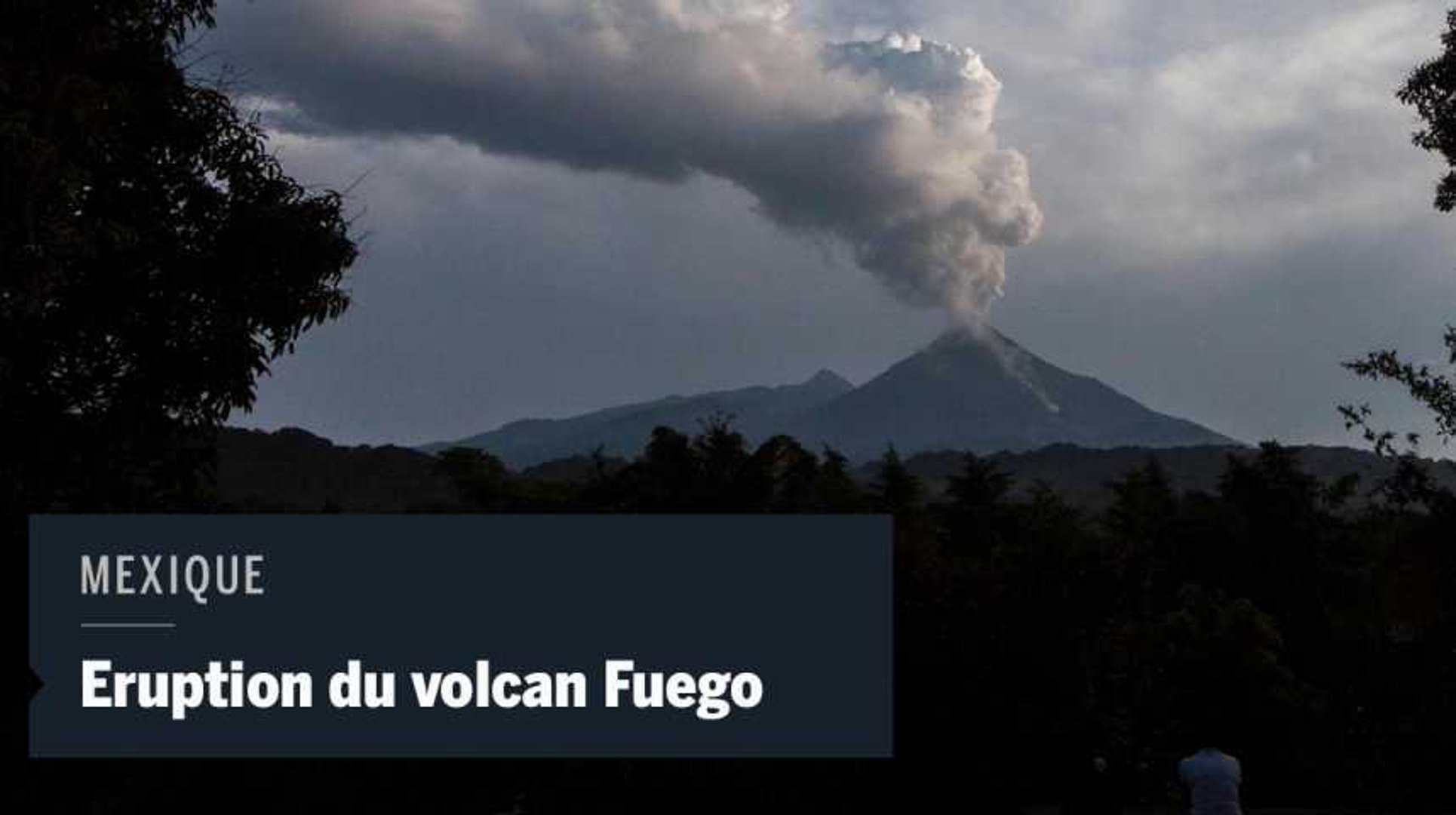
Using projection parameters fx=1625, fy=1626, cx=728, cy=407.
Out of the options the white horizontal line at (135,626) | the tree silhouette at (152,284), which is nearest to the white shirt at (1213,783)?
the white horizontal line at (135,626)

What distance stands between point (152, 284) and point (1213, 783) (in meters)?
13.6

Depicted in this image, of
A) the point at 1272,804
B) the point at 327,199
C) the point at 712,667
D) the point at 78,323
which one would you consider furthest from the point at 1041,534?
the point at 1272,804

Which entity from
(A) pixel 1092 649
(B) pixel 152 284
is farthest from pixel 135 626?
(A) pixel 1092 649

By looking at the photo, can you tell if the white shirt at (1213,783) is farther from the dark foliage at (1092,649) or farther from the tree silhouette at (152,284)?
the tree silhouette at (152,284)

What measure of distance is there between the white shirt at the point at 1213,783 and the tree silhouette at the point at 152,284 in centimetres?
1255

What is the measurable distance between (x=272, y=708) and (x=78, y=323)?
664 cm

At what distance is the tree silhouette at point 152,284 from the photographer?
1898cm

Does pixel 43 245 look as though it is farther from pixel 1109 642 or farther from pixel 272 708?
pixel 1109 642

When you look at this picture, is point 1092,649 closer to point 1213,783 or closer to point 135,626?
point 1213,783

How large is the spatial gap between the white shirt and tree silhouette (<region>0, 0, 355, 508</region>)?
12.5 meters

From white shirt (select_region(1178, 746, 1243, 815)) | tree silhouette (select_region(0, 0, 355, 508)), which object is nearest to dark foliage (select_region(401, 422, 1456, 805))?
white shirt (select_region(1178, 746, 1243, 815))

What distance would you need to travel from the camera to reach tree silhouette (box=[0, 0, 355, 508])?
1898 centimetres

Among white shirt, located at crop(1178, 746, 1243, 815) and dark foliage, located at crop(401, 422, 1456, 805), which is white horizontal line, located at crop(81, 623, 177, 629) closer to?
dark foliage, located at crop(401, 422, 1456, 805)

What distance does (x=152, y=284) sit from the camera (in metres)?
19.5
